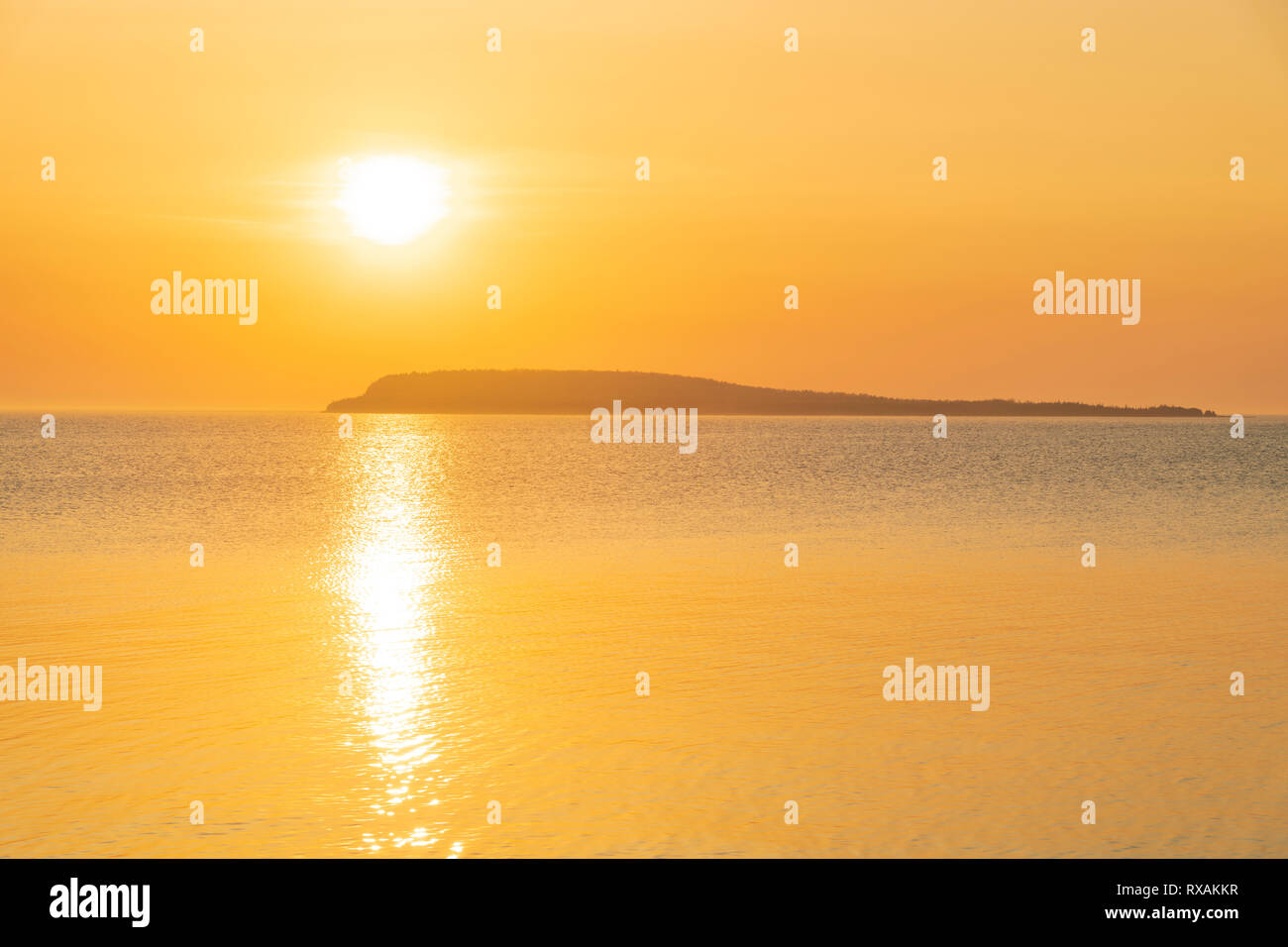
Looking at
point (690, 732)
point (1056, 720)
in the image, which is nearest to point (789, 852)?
point (690, 732)

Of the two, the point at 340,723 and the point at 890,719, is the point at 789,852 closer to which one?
the point at 890,719

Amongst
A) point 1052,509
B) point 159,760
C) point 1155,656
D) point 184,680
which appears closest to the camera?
point 159,760

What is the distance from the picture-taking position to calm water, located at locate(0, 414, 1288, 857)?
1038 cm

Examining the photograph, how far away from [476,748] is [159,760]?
3.35m

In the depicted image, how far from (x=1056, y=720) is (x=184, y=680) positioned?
11.5 meters

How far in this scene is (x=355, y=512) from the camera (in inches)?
1865

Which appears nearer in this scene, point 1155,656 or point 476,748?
point 476,748

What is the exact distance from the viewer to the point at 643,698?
15047 mm

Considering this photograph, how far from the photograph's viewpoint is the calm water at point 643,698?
10.4 m
